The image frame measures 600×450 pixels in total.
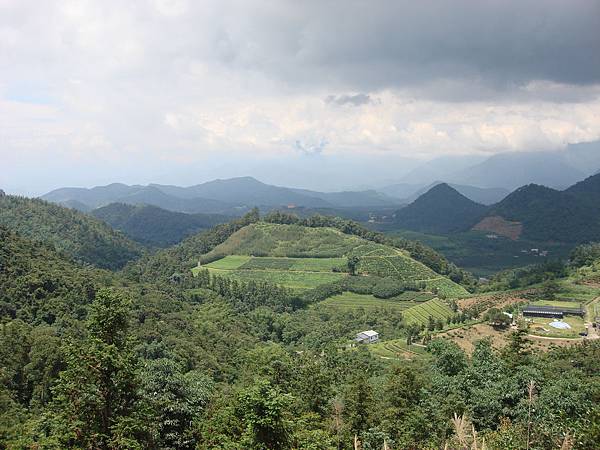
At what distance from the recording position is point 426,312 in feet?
252

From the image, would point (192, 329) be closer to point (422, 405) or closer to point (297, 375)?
point (297, 375)

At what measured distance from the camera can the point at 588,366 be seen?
1529 inches

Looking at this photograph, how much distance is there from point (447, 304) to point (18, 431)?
7387 centimetres

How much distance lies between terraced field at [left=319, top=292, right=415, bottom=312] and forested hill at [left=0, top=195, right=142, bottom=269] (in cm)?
7458

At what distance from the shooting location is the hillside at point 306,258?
95000 mm

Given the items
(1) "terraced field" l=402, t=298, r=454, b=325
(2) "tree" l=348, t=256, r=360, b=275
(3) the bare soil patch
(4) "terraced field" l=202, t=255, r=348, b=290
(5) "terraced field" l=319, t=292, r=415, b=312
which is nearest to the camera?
(1) "terraced field" l=402, t=298, r=454, b=325

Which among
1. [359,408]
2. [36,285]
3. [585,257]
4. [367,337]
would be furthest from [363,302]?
[359,408]

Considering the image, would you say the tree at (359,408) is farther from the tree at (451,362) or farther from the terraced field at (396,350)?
the terraced field at (396,350)

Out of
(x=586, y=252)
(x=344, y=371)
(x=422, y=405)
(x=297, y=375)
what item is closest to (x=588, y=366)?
(x=344, y=371)

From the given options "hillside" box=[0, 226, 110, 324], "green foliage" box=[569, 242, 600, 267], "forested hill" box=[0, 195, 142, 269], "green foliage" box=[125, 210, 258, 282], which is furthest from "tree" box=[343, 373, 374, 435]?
"forested hill" box=[0, 195, 142, 269]

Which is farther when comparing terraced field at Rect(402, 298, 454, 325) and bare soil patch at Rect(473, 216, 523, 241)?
bare soil patch at Rect(473, 216, 523, 241)

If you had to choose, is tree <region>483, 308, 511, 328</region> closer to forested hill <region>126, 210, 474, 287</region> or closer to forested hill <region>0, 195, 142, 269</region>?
forested hill <region>126, 210, 474, 287</region>

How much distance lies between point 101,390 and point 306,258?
313 ft

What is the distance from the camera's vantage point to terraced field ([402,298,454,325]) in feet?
240
